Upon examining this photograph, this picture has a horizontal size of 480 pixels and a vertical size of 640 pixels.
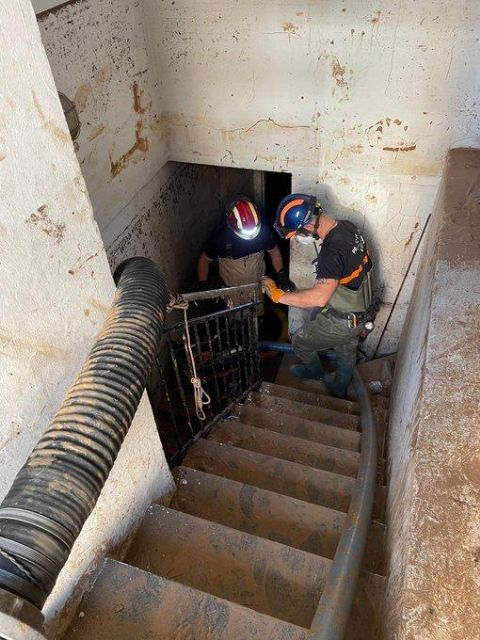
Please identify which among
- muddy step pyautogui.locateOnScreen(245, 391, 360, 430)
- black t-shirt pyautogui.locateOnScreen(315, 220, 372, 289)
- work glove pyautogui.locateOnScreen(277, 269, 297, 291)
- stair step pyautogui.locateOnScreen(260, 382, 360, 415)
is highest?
black t-shirt pyautogui.locateOnScreen(315, 220, 372, 289)

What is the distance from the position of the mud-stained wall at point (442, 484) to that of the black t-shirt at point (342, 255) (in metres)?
1.10

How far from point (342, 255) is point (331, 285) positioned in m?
0.26

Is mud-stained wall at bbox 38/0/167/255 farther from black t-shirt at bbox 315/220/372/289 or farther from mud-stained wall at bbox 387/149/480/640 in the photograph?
mud-stained wall at bbox 387/149/480/640

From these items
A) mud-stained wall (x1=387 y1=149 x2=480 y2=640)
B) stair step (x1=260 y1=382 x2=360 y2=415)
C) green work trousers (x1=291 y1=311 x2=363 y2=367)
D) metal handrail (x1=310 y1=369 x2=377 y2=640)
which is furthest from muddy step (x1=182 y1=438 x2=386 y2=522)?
green work trousers (x1=291 y1=311 x2=363 y2=367)

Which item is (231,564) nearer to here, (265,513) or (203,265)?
(265,513)

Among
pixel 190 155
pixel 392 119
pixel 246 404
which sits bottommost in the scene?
pixel 246 404

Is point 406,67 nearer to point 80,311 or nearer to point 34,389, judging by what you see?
point 80,311

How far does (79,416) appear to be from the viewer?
1.58 meters

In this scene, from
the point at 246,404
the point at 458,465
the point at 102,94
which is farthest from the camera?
the point at 246,404

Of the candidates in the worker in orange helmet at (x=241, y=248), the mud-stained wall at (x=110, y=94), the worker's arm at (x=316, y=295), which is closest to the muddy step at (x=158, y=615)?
the worker's arm at (x=316, y=295)

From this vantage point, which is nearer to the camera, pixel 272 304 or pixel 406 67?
pixel 406 67

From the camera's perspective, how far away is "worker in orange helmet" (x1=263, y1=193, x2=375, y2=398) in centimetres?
378

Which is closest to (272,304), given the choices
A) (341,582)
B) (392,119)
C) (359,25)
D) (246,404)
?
(246,404)

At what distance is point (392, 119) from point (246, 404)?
2.75 m
